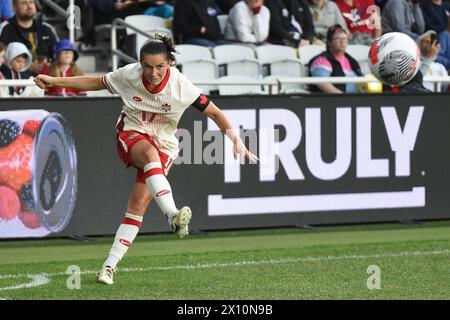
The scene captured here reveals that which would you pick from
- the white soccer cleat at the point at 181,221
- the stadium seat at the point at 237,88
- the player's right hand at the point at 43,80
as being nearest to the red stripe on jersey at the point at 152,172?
the white soccer cleat at the point at 181,221

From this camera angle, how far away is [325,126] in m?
13.5

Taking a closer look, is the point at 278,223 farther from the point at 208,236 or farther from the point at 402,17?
the point at 402,17

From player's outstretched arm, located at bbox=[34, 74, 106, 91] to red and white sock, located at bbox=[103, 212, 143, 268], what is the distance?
3.63 ft

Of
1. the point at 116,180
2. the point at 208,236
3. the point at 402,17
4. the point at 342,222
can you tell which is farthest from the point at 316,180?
the point at 402,17

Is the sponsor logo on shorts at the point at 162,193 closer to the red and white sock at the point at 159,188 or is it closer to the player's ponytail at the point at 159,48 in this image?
the red and white sock at the point at 159,188

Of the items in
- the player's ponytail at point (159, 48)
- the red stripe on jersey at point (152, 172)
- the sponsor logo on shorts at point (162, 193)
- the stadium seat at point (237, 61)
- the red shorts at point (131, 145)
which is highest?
the stadium seat at point (237, 61)

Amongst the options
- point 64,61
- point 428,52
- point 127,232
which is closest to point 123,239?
point 127,232

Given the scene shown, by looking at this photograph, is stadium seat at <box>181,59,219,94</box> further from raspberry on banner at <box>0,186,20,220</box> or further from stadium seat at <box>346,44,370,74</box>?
raspberry on banner at <box>0,186,20,220</box>

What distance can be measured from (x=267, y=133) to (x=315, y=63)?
3014 millimetres

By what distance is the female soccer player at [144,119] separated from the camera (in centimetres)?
954

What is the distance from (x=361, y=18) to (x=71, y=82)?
9.88 metres

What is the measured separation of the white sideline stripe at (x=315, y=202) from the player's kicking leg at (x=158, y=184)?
3484mm

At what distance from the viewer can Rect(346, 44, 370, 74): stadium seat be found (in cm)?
1769

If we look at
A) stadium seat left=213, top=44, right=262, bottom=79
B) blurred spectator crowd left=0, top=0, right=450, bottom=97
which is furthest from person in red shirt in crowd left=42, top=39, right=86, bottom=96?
stadium seat left=213, top=44, right=262, bottom=79
